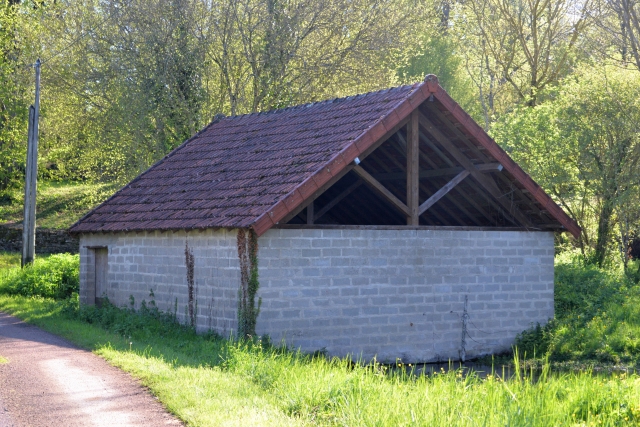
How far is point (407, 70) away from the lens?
4391 centimetres

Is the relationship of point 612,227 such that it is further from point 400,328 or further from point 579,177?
point 400,328

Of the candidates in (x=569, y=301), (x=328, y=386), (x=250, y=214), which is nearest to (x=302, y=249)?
(x=250, y=214)

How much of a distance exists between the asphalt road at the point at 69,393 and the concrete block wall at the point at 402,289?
11.0ft

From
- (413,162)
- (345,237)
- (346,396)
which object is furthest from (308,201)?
(346,396)

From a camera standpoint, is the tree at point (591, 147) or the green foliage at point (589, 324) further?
the tree at point (591, 147)

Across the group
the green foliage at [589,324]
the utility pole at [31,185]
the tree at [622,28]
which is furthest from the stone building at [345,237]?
the tree at [622,28]

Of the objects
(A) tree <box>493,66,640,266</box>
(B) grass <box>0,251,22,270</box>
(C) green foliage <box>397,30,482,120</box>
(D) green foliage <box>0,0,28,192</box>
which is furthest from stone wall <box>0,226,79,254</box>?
(C) green foliage <box>397,30,482,120</box>

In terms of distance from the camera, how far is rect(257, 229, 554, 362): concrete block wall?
14.2m

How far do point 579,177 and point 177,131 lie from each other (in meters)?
12.9

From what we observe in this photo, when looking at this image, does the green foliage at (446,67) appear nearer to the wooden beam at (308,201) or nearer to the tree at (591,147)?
the tree at (591,147)

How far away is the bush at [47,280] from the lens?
2173cm

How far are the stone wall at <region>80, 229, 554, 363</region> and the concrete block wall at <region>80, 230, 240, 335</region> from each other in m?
0.02

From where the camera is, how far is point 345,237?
14.7 m

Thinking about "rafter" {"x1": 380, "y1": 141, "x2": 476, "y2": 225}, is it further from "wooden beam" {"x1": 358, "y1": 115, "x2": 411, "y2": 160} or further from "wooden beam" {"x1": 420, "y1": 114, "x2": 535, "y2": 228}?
"wooden beam" {"x1": 358, "y1": 115, "x2": 411, "y2": 160}
